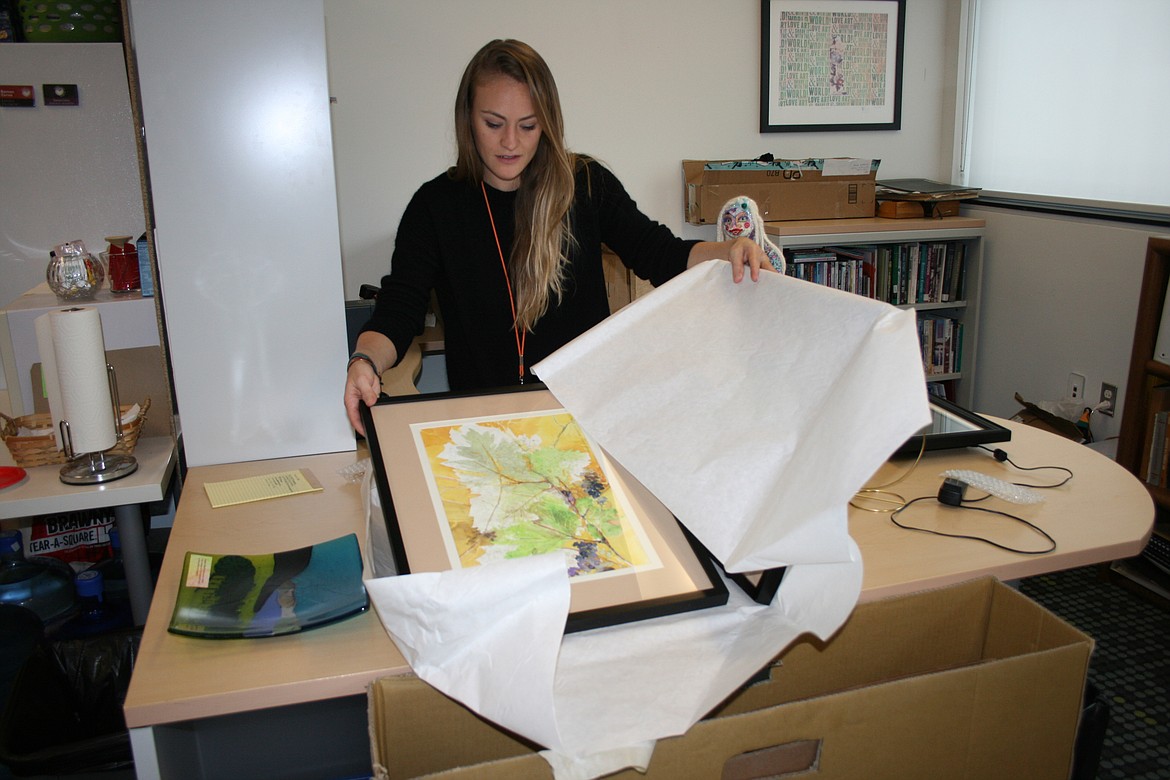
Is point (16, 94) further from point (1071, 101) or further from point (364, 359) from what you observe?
point (1071, 101)

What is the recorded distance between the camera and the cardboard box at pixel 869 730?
2.62ft

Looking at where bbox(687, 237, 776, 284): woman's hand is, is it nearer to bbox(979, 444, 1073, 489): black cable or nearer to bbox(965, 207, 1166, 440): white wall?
bbox(979, 444, 1073, 489): black cable

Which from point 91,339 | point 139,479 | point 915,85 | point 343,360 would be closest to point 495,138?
point 343,360

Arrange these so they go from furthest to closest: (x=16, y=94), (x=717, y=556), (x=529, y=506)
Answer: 1. (x=16, y=94)
2. (x=529, y=506)
3. (x=717, y=556)

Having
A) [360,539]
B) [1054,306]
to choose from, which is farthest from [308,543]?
[1054,306]

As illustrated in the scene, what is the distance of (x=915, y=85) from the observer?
3.70 m

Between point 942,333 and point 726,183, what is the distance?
1140 mm

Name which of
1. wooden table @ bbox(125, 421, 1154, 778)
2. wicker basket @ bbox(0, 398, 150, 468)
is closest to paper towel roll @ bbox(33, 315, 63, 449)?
wicker basket @ bbox(0, 398, 150, 468)

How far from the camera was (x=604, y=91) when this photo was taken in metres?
3.30

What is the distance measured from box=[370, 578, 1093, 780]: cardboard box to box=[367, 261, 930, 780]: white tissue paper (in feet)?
0.13

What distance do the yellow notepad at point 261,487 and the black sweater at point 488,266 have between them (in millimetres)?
363

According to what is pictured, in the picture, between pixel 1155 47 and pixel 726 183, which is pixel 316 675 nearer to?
pixel 726 183

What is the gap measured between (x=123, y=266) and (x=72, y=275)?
0.12m

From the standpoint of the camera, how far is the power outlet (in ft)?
9.26
